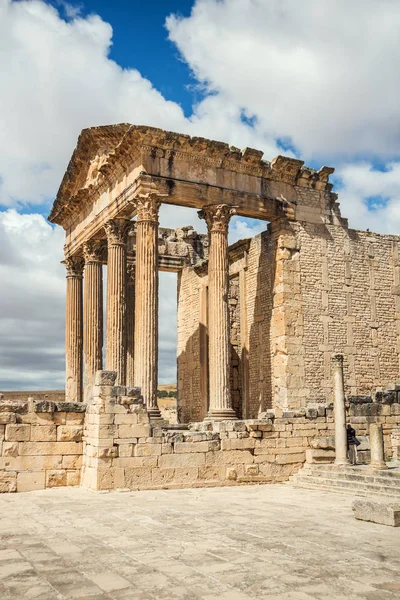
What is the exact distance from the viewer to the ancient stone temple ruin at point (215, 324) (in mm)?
13117

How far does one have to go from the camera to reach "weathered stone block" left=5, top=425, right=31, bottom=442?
41.9 ft

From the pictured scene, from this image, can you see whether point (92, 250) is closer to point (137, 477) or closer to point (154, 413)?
point (154, 413)

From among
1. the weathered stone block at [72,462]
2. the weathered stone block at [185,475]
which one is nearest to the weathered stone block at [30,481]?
the weathered stone block at [72,462]

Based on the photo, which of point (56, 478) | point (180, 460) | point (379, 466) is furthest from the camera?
point (180, 460)

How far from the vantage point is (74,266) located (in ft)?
80.6

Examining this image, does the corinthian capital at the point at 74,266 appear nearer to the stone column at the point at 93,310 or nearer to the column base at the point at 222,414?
the stone column at the point at 93,310

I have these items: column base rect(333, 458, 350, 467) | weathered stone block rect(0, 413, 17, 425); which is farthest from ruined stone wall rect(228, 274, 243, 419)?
weathered stone block rect(0, 413, 17, 425)

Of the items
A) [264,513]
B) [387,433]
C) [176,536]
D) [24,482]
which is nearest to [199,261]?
[387,433]

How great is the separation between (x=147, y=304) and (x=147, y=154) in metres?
4.19

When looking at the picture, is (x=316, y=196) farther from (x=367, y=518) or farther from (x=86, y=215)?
(x=367, y=518)

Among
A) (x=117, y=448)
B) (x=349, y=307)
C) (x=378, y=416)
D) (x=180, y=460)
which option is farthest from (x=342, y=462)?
(x=349, y=307)

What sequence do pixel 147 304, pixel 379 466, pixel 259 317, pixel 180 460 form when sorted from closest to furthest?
pixel 379 466
pixel 180 460
pixel 147 304
pixel 259 317

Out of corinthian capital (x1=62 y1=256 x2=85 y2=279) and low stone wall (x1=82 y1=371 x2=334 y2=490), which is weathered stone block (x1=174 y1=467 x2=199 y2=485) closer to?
low stone wall (x1=82 y1=371 x2=334 y2=490)

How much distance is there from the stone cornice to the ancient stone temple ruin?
0.15ft
